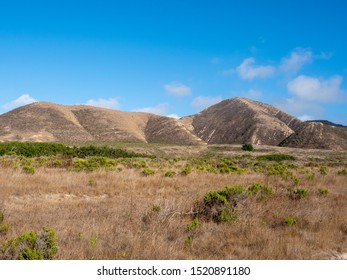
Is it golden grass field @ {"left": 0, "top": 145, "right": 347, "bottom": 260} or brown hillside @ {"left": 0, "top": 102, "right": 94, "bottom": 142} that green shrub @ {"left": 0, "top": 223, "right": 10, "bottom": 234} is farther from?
brown hillside @ {"left": 0, "top": 102, "right": 94, "bottom": 142}

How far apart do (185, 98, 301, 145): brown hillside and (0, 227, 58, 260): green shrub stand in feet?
405

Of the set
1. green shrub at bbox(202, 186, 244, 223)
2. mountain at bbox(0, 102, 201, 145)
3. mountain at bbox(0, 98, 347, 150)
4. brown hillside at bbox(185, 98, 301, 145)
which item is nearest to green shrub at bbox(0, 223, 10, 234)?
green shrub at bbox(202, 186, 244, 223)

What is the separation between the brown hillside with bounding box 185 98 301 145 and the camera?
130000mm

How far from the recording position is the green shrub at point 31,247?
4836mm

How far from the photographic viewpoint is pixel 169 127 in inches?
5448

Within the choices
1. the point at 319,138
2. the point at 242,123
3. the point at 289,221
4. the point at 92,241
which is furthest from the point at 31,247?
the point at 242,123

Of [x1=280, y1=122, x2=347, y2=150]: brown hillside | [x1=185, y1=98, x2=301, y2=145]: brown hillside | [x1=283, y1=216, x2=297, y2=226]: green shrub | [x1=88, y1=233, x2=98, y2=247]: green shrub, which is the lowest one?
[x1=88, y1=233, x2=98, y2=247]: green shrub

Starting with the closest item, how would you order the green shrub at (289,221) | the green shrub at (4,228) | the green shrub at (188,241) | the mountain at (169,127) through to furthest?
the green shrub at (188,241)
the green shrub at (4,228)
the green shrub at (289,221)
the mountain at (169,127)

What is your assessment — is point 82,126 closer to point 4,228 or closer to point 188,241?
point 4,228

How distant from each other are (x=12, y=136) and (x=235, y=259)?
104 metres

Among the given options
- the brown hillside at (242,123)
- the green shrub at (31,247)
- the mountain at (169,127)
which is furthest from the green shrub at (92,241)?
the brown hillside at (242,123)

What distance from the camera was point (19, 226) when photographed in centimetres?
653

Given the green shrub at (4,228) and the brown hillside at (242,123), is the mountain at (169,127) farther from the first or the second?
the green shrub at (4,228)

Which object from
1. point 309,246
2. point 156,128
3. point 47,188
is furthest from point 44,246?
point 156,128
